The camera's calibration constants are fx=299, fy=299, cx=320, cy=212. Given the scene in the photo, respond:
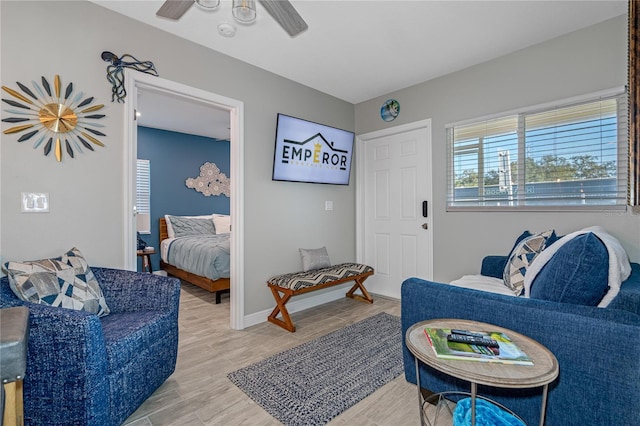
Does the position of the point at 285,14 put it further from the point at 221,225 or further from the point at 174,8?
the point at 221,225

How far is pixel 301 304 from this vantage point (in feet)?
11.4

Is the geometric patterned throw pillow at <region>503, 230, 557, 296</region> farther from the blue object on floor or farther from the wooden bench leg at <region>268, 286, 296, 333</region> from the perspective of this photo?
the wooden bench leg at <region>268, 286, 296, 333</region>

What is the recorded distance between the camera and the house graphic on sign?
331 centimetres

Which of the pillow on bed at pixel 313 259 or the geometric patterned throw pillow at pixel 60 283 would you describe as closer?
the geometric patterned throw pillow at pixel 60 283

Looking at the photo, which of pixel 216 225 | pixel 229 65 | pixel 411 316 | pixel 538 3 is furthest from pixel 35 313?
pixel 216 225

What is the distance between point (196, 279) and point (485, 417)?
3.74m

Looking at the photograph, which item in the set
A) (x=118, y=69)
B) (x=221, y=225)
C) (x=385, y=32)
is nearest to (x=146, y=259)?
(x=221, y=225)

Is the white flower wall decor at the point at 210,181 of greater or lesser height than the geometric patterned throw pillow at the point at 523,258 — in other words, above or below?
above

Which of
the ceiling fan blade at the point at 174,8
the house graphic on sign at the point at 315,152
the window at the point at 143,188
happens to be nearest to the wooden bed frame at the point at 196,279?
the window at the point at 143,188

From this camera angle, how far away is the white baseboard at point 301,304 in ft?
9.92

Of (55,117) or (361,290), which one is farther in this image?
(361,290)

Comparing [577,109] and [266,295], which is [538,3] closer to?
[577,109]

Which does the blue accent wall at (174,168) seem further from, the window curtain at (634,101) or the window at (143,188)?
the window curtain at (634,101)

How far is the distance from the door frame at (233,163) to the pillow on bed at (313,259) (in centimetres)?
78
